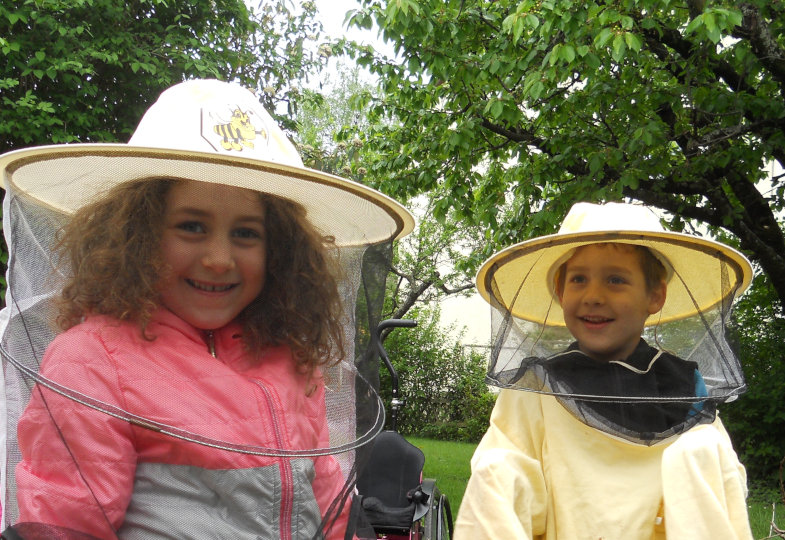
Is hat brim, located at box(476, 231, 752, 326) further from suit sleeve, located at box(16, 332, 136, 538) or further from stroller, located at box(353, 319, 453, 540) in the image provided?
stroller, located at box(353, 319, 453, 540)

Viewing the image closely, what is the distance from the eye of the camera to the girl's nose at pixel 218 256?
1590mm

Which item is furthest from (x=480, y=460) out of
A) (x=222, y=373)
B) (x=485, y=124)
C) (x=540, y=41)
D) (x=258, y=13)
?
(x=258, y=13)

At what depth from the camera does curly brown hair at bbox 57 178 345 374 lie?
60.7 inches

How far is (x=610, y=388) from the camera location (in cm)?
212

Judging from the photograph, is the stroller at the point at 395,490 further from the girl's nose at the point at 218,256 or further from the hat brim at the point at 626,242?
the girl's nose at the point at 218,256

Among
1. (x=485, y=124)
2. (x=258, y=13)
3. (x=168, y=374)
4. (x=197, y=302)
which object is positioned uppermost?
(x=258, y=13)

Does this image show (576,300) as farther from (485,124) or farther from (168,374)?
(485,124)

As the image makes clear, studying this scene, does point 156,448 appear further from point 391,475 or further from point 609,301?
point 391,475

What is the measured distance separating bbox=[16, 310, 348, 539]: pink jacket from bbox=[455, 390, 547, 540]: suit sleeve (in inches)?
22.6

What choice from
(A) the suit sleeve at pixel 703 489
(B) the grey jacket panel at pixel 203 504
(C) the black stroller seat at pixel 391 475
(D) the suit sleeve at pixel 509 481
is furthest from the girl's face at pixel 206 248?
(C) the black stroller seat at pixel 391 475

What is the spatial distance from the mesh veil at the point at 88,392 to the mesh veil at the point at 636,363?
1.89 feet

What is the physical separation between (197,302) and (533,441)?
1104 mm

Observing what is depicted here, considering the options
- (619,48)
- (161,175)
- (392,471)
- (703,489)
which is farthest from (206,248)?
(619,48)

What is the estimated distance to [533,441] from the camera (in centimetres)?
220
